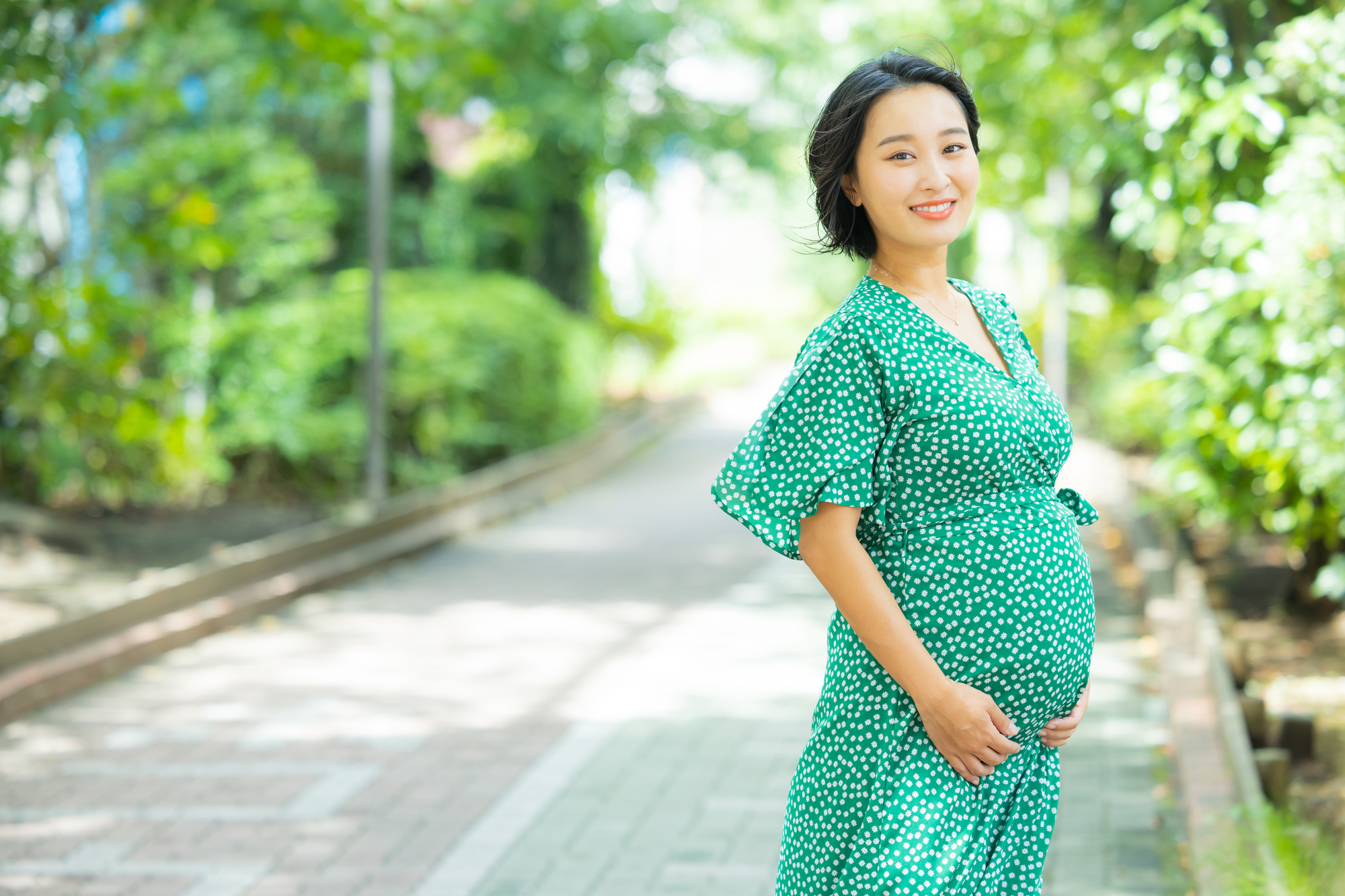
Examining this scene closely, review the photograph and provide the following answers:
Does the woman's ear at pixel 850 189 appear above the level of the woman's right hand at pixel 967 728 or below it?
above

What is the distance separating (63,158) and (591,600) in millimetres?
7217

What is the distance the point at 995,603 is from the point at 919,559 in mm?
138

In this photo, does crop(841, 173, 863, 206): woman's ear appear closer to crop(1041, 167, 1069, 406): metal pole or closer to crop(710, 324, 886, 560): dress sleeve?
crop(710, 324, 886, 560): dress sleeve

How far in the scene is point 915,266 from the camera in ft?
7.83

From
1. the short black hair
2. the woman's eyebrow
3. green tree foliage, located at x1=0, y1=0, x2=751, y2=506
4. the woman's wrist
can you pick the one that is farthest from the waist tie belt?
green tree foliage, located at x1=0, y1=0, x2=751, y2=506

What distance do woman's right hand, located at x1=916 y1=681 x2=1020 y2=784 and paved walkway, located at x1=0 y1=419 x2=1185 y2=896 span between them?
2.56 meters

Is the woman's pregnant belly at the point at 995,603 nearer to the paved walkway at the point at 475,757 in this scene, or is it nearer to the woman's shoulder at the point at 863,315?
the woman's shoulder at the point at 863,315

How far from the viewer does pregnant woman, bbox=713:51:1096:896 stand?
221 cm

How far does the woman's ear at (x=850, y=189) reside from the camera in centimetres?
240

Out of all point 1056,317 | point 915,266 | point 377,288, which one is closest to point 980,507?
point 915,266

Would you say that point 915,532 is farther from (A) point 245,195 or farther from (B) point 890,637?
(A) point 245,195

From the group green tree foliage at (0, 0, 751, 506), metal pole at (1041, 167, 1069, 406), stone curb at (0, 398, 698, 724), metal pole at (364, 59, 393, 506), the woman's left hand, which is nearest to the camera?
the woman's left hand

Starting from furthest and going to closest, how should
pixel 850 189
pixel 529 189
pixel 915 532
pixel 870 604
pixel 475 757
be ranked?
pixel 529 189, pixel 475 757, pixel 850 189, pixel 915 532, pixel 870 604

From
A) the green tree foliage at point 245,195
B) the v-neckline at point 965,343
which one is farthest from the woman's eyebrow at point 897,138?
the green tree foliage at point 245,195
